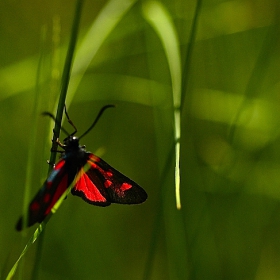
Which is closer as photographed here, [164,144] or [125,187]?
[125,187]

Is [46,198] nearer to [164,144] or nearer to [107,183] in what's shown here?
[107,183]

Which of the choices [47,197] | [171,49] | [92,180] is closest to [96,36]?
[171,49]

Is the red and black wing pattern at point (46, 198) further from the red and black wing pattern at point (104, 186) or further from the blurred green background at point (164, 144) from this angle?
the blurred green background at point (164, 144)

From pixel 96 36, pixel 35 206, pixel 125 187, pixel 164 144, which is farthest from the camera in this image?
pixel 164 144

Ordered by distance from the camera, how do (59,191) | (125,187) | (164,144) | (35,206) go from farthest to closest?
1. (164,144)
2. (125,187)
3. (59,191)
4. (35,206)

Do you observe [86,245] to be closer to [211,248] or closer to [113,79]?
[211,248]

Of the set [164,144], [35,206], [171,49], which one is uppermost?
[171,49]
